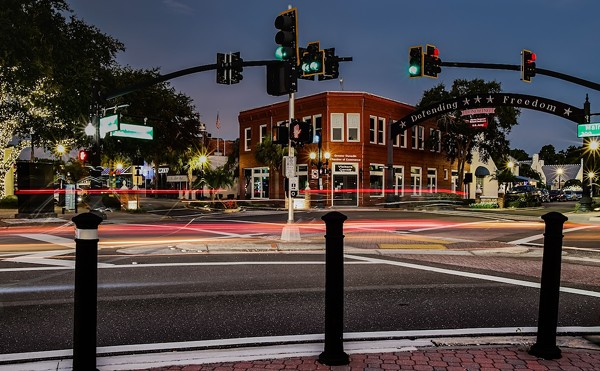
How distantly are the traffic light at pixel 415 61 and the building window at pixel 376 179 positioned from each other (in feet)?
69.3

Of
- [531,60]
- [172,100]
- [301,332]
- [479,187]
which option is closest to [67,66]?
[172,100]

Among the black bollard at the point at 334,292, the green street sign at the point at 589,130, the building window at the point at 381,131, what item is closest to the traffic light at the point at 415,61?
the green street sign at the point at 589,130

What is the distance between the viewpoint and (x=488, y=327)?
16.8ft

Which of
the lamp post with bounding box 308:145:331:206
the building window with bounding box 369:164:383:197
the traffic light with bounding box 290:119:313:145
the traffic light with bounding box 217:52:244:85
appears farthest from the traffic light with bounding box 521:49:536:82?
the building window with bounding box 369:164:383:197

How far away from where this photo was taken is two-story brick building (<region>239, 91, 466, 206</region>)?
129 ft

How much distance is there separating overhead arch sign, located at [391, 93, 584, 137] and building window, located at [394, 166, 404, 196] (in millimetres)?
9626

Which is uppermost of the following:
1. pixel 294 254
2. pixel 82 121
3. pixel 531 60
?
pixel 531 60

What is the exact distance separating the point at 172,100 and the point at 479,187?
36.1 m

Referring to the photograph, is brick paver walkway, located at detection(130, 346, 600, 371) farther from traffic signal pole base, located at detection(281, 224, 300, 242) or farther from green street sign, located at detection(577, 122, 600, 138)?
green street sign, located at detection(577, 122, 600, 138)

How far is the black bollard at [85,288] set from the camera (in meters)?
3.50

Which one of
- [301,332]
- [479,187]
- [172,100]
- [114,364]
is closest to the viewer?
[114,364]

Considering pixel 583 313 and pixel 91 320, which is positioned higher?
pixel 91 320

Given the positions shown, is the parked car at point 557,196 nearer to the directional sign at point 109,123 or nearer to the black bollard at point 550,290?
the directional sign at point 109,123

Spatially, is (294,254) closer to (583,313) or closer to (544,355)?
(583,313)
